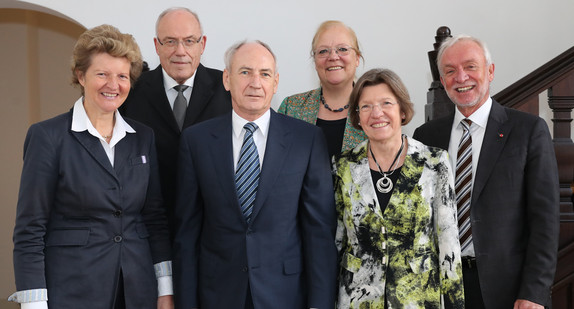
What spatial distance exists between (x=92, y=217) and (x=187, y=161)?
44 centimetres

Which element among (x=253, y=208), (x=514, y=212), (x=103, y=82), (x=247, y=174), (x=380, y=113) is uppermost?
(x=103, y=82)

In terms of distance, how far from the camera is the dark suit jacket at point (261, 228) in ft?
7.90

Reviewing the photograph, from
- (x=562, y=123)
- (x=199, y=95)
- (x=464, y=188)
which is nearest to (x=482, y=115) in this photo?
(x=464, y=188)

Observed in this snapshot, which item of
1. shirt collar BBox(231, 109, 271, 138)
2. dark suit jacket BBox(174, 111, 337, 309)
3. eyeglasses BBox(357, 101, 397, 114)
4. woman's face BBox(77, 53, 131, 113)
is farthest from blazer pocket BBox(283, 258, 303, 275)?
woman's face BBox(77, 53, 131, 113)

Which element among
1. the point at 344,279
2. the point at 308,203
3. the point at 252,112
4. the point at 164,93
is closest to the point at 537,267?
the point at 344,279

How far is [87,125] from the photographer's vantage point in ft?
8.10

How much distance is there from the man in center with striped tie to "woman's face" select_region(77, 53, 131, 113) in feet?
1.10

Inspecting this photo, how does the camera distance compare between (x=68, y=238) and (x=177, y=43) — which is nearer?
(x=68, y=238)

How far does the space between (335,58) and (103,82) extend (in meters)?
1.24

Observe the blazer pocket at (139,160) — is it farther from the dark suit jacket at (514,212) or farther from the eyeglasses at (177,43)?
the dark suit jacket at (514,212)

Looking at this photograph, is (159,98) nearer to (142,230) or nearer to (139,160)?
(139,160)

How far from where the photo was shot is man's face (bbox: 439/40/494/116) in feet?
8.91

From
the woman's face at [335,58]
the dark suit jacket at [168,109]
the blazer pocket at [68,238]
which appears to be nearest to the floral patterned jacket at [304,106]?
the woman's face at [335,58]

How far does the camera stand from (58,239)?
2.38 metres
